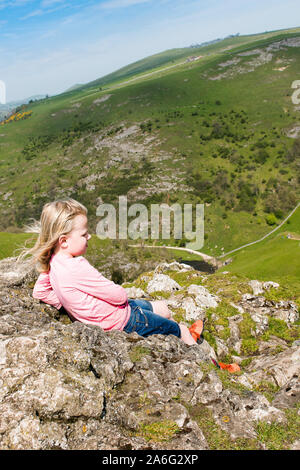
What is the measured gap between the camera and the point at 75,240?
24.5ft

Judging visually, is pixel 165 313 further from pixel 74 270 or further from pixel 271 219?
pixel 271 219

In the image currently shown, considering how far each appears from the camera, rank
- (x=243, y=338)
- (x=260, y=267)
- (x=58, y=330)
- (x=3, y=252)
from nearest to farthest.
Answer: (x=58, y=330) → (x=243, y=338) → (x=260, y=267) → (x=3, y=252)

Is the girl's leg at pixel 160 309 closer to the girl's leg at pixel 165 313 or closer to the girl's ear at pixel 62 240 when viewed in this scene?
the girl's leg at pixel 165 313

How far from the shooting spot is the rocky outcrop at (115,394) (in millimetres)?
5055

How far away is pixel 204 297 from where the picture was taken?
1745 cm

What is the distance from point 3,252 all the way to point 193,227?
339 ft

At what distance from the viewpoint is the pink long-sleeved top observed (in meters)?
7.21

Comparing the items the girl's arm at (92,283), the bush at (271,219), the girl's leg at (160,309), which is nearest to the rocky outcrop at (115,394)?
the girl's leg at (160,309)

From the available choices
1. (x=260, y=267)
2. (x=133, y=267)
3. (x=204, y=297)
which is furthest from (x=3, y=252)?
(x=204, y=297)

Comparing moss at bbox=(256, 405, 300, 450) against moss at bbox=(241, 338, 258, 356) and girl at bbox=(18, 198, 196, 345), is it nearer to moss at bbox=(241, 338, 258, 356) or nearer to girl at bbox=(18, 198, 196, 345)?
girl at bbox=(18, 198, 196, 345)

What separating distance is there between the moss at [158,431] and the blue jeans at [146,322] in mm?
2982

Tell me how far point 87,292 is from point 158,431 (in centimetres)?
329

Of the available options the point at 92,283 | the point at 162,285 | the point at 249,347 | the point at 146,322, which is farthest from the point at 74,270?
the point at 162,285
